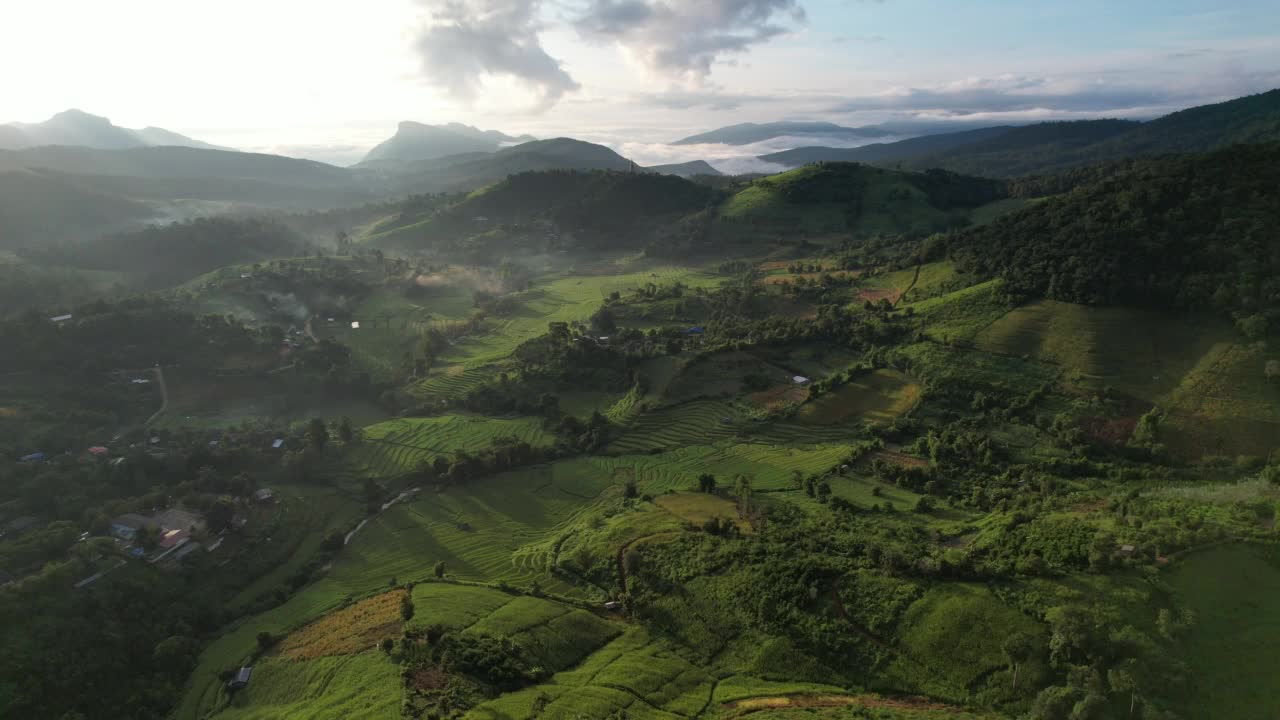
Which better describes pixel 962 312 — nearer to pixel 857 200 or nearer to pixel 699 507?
pixel 699 507

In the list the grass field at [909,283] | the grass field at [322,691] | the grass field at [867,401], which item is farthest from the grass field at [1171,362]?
the grass field at [322,691]

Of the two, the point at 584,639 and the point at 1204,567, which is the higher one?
the point at 1204,567

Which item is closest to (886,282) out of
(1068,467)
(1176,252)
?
(1176,252)

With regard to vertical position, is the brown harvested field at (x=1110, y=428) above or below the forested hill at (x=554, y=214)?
below

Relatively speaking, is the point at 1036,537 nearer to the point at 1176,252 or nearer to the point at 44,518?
the point at 1176,252

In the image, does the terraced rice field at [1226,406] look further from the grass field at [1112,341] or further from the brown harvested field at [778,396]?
the brown harvested field at [778,396]

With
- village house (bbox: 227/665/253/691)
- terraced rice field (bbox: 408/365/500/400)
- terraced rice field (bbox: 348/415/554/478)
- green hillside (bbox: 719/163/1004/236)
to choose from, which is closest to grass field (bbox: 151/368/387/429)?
terraced rice field (bbox: 408/365/500/400)
